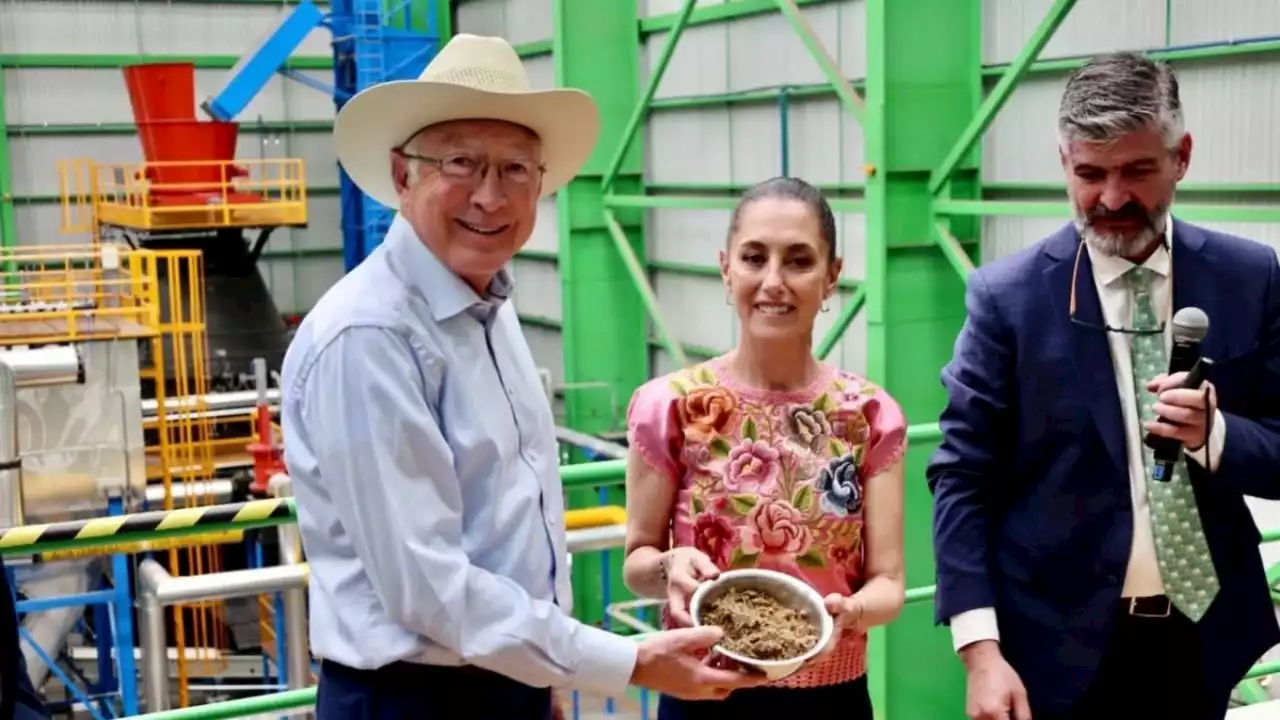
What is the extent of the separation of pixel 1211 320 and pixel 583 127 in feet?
3.65

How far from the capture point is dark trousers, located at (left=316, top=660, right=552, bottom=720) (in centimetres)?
209

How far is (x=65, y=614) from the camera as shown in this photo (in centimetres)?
910

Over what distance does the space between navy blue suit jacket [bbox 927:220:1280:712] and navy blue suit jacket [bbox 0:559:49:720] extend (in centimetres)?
148

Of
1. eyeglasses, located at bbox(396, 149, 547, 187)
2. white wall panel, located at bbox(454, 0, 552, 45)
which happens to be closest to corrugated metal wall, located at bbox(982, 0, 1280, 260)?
eyeglasses, located at bbox(396, 149, 547, 187)

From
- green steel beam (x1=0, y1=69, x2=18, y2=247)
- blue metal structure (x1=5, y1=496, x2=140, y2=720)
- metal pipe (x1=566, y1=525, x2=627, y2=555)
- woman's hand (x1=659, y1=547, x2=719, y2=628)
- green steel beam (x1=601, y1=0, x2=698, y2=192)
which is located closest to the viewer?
woman's hand (x1=659, y1=547, x2=719, y2=628)

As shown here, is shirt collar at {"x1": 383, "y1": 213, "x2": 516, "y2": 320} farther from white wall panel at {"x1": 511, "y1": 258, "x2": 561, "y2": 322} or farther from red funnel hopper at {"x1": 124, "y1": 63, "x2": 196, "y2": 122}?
red funnel hopper at {"x1": 124, "y1": 63, "x2": 196, "y2": 122}

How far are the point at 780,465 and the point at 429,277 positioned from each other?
2.58 ft

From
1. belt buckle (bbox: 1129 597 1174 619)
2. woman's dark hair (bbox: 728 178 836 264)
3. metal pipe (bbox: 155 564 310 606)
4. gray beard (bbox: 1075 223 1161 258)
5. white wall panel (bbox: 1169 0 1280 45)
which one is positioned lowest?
metal pipe (bbox: 155 564 310 606)

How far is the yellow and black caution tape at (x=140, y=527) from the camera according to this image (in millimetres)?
3096

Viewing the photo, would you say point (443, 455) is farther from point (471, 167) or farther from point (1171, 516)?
point (1171, 516)

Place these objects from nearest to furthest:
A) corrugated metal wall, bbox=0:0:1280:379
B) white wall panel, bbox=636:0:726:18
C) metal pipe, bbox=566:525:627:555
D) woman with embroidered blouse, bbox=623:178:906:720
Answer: woman with embroidered blouse, bbox=623:178:906:720
metal pipe, bbox=566:525:627:555
corrugated metal wall, bbox=0:0:1280:379
white wall panel, bbox=636:0:726:18

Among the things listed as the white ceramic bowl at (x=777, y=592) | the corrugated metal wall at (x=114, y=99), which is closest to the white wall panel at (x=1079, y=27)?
the white ceramic bowl at (x=777, y=592)

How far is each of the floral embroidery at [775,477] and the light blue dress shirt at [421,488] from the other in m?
0.41

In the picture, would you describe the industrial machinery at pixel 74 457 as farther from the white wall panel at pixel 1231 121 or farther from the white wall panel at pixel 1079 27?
the white wall panel at pixel 1231 121
